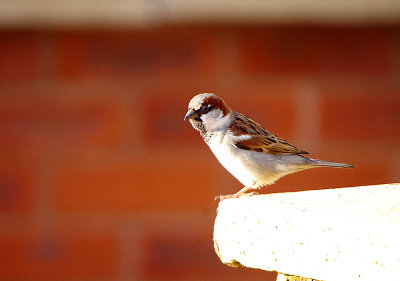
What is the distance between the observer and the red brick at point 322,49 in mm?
2223

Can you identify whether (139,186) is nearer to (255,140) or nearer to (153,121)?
(153,121)

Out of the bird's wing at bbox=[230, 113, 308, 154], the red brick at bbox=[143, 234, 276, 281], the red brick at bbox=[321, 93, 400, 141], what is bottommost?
the red brick at bbox=[143, 234, 276, 281]

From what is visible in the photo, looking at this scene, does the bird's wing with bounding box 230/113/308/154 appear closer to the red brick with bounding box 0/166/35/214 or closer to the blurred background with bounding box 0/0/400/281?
the blurred background with bounding box 0/0/400/281

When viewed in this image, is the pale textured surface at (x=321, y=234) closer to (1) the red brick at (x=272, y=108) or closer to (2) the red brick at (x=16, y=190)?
(1) the red brick at (x=272, y=108)

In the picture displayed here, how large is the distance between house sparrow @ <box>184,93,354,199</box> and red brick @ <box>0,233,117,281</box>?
1.87 ft

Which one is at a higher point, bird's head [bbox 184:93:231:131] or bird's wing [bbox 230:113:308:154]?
bird's head [bbox 184:93:231:131]

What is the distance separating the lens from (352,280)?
69 cm

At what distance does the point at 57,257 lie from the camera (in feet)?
7.43

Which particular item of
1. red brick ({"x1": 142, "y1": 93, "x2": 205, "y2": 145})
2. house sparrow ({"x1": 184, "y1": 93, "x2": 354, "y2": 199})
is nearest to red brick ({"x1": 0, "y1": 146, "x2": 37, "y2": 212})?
red brick ({"x1": 142, "y1": 93, "x2": 205, "y2": 145})

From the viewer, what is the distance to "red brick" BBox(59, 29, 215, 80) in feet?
7.26

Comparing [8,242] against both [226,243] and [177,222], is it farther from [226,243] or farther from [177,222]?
[226,243]

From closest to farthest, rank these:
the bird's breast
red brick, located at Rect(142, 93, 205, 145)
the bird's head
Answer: the bird's head
the bird's breast
red brick, located at Rect(142, 93, 205, 145)

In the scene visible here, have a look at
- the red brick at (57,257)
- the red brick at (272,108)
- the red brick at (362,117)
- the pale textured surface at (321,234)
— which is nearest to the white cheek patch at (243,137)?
the red brick at (272,108)

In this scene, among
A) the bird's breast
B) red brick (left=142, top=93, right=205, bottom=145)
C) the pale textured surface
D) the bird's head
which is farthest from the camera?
red brick (left=142, top=93, right=205, bottom=145)
